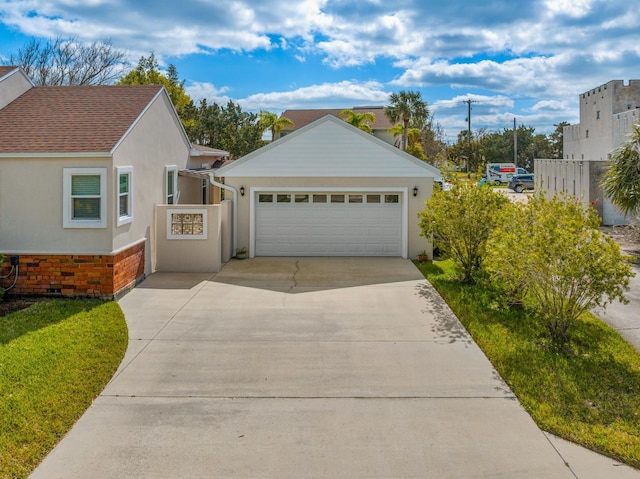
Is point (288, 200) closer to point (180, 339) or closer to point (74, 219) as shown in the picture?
point (74, 219)

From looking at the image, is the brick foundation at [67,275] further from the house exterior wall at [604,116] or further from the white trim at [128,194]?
the house exterior wall at [604,116]

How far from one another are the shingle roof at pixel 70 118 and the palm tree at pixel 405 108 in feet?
88.9

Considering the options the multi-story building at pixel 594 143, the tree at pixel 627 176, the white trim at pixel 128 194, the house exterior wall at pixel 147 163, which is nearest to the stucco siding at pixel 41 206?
the white trim at pixel 128 194

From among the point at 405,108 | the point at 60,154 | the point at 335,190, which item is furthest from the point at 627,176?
the point at 405,108

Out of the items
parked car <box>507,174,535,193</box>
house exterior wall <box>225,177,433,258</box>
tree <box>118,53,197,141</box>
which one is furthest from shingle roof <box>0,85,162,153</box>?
parked car <box>507,174,535,193</box>

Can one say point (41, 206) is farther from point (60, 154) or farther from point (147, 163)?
point (147, 163)

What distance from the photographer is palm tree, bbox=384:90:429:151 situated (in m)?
38.6

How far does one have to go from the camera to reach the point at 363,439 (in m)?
5.24

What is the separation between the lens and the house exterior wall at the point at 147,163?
11320mm

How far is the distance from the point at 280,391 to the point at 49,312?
5546 millimetres

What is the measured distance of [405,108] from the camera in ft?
126

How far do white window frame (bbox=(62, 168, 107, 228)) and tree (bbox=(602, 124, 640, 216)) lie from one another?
15.3 metres

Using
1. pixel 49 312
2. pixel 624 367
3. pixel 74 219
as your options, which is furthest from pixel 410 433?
pixel 74 219

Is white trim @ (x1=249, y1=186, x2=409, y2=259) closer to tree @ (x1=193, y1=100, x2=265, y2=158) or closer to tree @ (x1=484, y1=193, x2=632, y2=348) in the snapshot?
tree @ (x1=484, y1=193, x2=632, y2=348)
